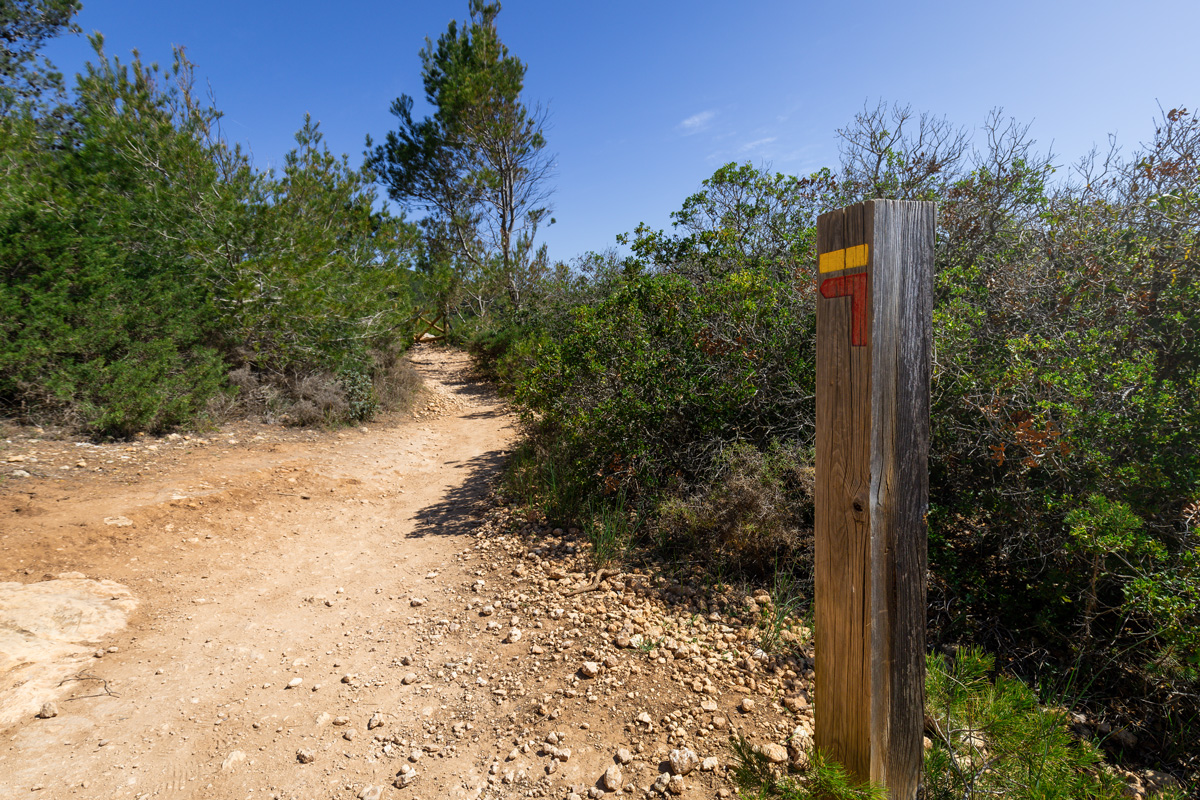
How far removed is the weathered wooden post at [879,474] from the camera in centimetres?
150

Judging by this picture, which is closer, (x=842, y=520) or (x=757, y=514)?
(x=842, y=520)

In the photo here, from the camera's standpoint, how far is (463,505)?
5.85 meters

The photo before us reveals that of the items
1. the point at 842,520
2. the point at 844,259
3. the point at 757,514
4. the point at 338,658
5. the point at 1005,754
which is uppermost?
the point at 844,259

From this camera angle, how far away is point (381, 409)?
9609 millimetres

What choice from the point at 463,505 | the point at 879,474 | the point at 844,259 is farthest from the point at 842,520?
the point at 463,505

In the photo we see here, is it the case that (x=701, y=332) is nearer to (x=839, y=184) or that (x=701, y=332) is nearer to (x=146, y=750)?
(x=839, y=184)

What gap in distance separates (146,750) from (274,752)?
56cm

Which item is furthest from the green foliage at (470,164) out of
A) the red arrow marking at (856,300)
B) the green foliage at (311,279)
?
the red arrow marking at (856,300)

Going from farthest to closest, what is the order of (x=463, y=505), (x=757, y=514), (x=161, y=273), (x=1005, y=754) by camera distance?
(x=161, y=273), (x=463, y=505), (x=757, y=514), (x=1005, y=754)

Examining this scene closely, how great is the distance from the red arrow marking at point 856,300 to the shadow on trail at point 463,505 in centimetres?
427

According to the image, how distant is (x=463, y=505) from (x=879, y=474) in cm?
495

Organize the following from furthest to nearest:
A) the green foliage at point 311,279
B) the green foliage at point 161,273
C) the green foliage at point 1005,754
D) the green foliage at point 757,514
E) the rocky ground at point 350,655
Result: 1. the green foliage at point 311,279
2. the green foliage at point 161,273
3. the green foliage at point 757,514
4. the rocky ground at point 350,655
5. the green foliage at point 1005,754

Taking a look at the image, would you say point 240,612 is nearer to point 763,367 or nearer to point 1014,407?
point 763,367

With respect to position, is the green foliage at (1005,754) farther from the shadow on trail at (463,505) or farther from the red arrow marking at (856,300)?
the shadow on trail at (463,505)
